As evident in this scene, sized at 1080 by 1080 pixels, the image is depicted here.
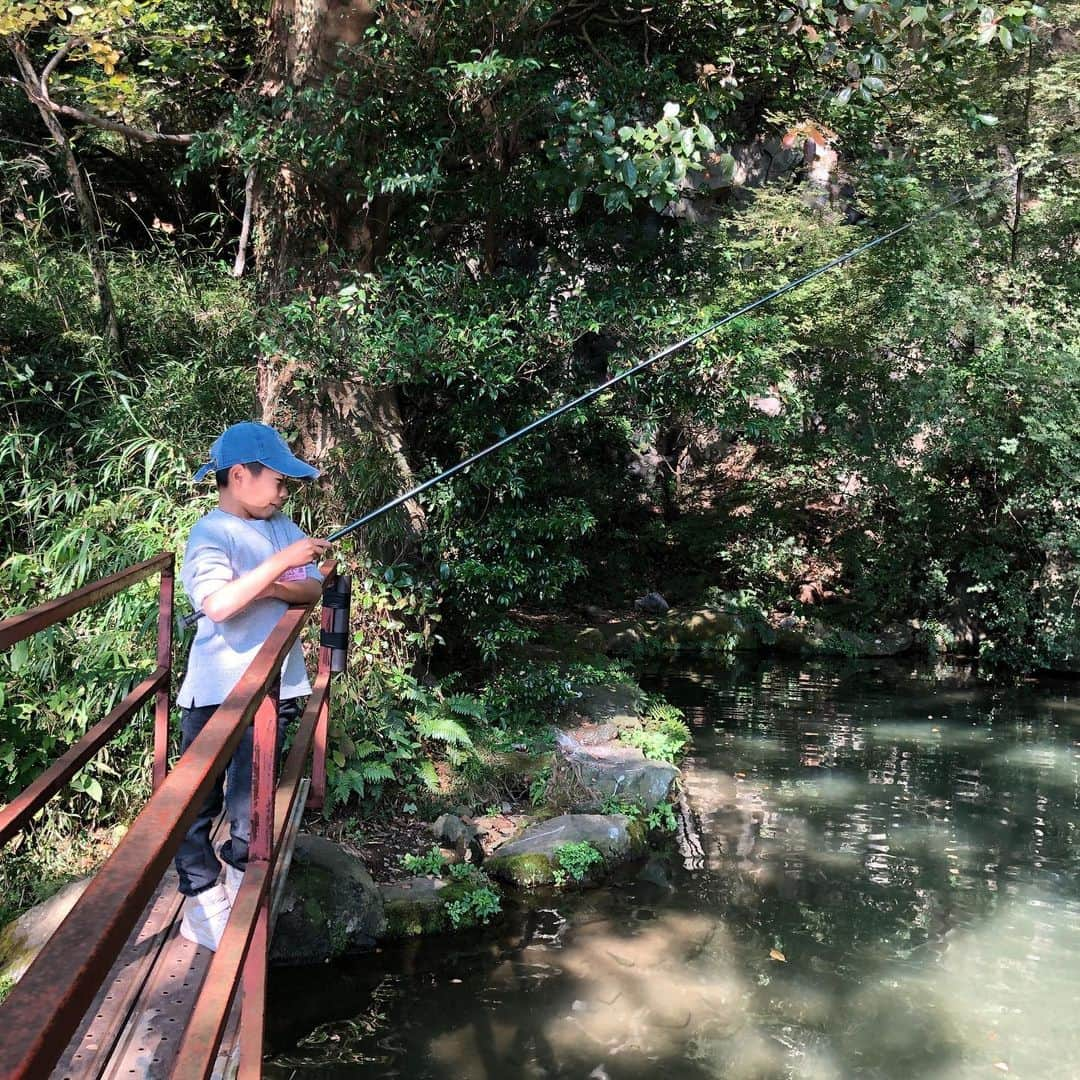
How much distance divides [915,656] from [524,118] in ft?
34.0

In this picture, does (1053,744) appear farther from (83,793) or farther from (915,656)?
(83,793)

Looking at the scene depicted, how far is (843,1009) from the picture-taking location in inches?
179

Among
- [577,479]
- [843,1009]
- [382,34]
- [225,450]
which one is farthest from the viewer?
[577,479]

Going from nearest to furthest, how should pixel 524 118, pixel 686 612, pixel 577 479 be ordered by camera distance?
pixel 524 118 → pixel 577 479 → pixel 686 612

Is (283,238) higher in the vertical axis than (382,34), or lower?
lower

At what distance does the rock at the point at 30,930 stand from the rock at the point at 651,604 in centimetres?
1108

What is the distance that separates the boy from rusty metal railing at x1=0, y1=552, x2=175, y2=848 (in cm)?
26

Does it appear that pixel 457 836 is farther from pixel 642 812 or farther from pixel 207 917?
pixel 207 917

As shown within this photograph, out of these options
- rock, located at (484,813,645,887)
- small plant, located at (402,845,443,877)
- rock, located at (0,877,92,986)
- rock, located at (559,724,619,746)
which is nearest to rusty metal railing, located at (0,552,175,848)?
rock, located at (0,877,92,986)

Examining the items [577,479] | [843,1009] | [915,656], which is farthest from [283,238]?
[915,656]

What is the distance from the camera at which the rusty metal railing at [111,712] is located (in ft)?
7.73

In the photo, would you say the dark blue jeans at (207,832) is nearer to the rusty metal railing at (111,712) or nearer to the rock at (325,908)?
the rusty metal railing at (111,712)

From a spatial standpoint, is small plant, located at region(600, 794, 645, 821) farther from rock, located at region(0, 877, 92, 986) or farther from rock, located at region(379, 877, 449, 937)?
rock, located at region(0, 877, 92, 986)

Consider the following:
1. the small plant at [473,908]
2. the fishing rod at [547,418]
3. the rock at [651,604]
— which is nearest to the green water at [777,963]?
the small plant at [473,908]
